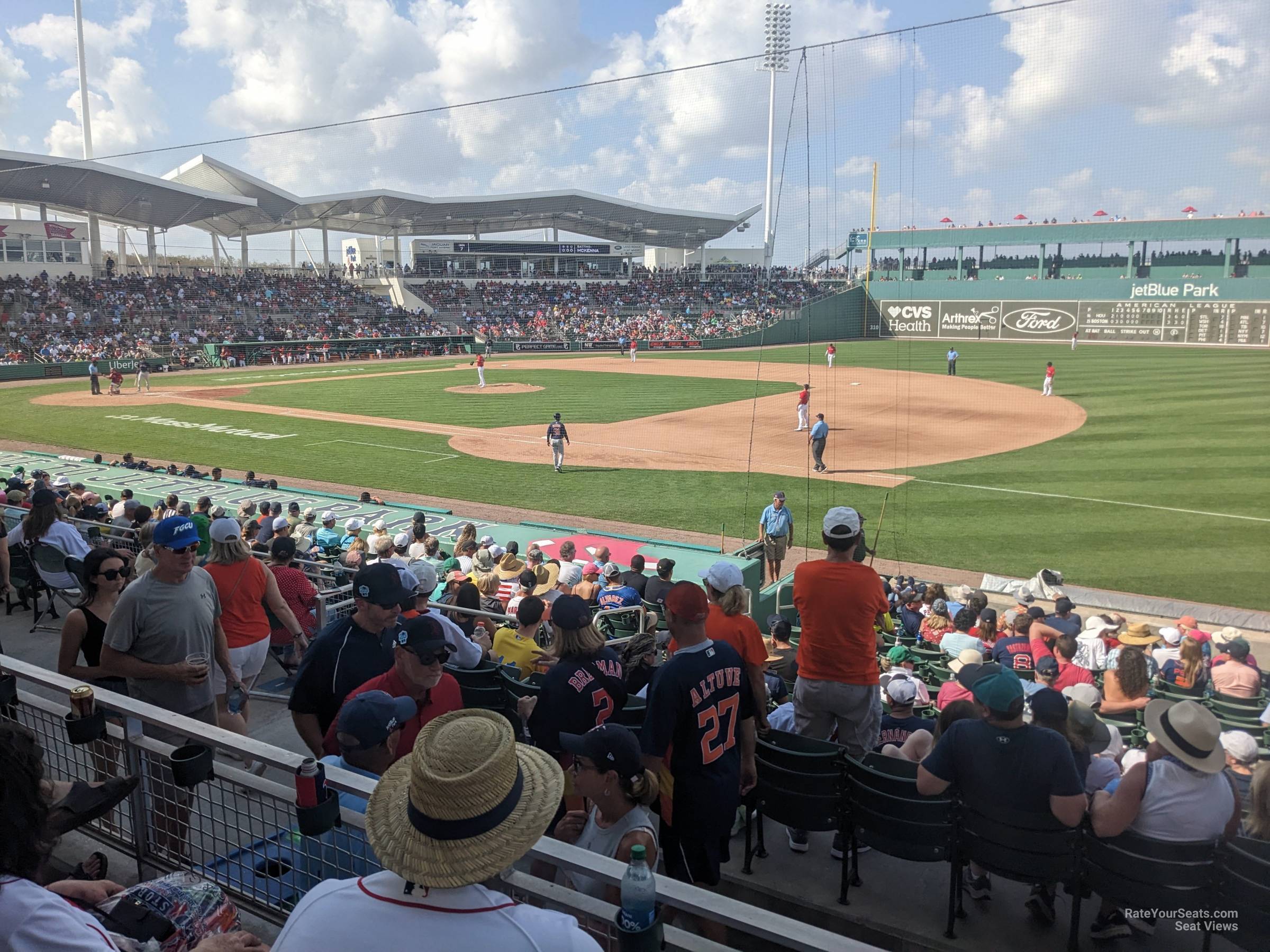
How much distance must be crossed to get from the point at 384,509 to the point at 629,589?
8.19 m

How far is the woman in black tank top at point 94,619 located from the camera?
4.81 metres

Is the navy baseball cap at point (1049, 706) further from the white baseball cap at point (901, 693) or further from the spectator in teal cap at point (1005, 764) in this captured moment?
the white baseball cap at point (901, 693)

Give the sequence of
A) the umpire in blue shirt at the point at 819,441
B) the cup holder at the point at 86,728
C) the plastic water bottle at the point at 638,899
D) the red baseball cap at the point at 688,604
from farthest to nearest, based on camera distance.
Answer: the umpire in blue shirt at the point at 819,441 < the red baseball cap at the point at 688,604 < the cup holder at the point at 86,728 < the plastic water bottle at the point at 638,899

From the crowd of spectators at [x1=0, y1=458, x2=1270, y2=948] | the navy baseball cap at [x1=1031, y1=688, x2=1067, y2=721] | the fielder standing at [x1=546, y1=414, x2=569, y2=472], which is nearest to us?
the crowd of spectators at [x1=0, y1=458, x2=1270, y2=948]

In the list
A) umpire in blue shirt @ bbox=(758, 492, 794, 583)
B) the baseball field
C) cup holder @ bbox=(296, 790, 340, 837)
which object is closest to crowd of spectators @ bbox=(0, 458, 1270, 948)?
cup holder @ bbox=(296, 790, 340, 837)

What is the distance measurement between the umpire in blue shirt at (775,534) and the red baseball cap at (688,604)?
9.78 m

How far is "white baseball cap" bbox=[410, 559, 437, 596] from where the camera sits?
18.2ft

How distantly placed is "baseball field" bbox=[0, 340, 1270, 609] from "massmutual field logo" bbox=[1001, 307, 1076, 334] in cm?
1169

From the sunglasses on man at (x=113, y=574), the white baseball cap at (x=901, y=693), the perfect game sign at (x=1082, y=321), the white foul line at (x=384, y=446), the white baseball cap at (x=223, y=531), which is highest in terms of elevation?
the perfect game sign at (x=1082, y=321)

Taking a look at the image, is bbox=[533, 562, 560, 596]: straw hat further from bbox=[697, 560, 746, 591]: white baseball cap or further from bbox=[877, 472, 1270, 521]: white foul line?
bbox=[877, 472, 1270, 521]: white foul line

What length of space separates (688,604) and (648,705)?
50 centimetres

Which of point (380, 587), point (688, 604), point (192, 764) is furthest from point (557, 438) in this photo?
point (192, 764)

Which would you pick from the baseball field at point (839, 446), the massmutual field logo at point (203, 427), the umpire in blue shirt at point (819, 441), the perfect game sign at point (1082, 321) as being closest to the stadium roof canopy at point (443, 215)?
the perfect game sign at point (1082, 321)

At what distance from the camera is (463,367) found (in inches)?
1953
